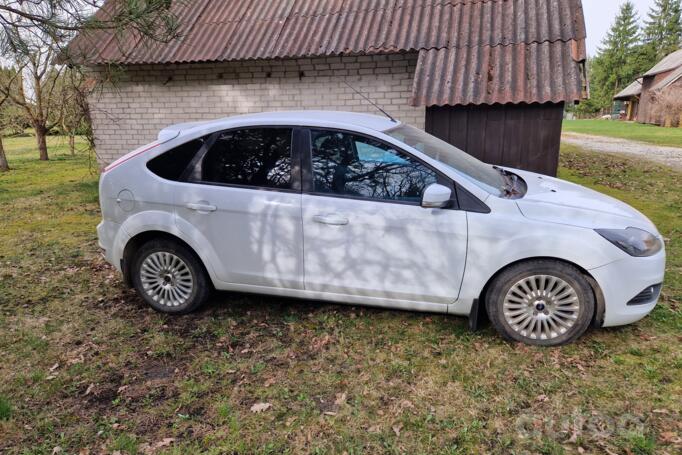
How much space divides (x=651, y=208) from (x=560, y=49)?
360 cm

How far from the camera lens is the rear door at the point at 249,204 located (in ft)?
11.7

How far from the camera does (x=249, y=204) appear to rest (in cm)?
360

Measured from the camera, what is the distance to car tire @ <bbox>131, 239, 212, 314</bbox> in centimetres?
391

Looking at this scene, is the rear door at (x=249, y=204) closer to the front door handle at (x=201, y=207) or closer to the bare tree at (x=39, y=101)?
the front door handle at (x=201, y=207)

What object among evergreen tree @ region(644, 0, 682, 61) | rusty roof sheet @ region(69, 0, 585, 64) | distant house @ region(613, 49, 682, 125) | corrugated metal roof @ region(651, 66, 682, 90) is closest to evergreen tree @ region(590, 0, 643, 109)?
evergreen tree @ region(644, 0, 682, 61)

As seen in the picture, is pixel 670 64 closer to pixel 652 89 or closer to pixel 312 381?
pixel 652 89

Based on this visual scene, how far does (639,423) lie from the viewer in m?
2.64

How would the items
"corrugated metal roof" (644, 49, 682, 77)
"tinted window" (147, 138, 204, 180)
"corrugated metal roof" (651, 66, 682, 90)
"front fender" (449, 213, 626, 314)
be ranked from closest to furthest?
"front fender" (449, 213, 626, 314) < "tinted window" (147, 138, 204, 180) < "corrugated metal roof" (651, 66, 682, 90) < "corrugated metal roof" (644, 49, 682, 77)

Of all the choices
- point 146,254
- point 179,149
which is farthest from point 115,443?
point 179,149

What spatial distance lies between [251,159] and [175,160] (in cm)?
68

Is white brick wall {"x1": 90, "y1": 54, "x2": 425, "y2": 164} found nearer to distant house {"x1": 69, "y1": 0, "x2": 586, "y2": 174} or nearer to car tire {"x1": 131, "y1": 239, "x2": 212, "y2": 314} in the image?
distant house {"x1": 69, "y1": 0, "x2": 586, "y2": 174}

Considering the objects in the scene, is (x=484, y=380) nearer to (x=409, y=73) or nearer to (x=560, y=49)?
(x=560, y=49)

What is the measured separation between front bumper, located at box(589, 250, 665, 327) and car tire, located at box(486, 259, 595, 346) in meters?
0.11

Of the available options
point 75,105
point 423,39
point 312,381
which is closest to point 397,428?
Answer: point 312,381
